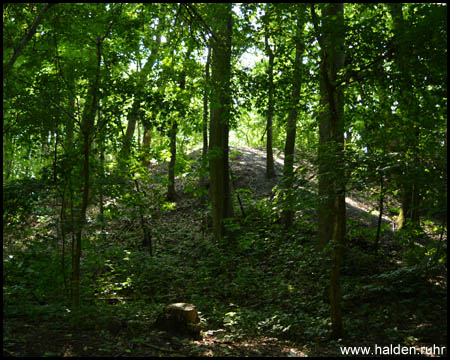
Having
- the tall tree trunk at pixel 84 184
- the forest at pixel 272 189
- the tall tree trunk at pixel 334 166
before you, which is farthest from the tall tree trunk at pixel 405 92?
the tall tree trunk at pixel 84 184

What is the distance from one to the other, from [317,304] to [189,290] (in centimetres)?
293

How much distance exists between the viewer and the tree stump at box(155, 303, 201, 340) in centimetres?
526

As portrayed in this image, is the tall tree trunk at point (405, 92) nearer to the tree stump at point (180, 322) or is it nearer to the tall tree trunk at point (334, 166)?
the tall tree trunk at point (334, 166)

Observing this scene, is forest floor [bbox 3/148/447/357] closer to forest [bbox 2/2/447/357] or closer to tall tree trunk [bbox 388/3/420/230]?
forest [bbox 2/2/447/357]

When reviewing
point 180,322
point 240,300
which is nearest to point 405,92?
point 180,322

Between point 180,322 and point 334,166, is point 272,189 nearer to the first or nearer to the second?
point 334,166

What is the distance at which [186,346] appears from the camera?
→ 188 inches

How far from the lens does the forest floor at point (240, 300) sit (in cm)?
462

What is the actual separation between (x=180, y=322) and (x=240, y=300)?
2.34 metres

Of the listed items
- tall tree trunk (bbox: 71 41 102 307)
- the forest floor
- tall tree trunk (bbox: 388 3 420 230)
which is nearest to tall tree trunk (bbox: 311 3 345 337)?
the forest floor

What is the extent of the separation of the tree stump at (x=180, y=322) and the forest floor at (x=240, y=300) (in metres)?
0.17

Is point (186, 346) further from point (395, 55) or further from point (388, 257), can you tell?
point (388, 257)

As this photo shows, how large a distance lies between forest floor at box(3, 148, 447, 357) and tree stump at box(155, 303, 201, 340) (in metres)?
0.17

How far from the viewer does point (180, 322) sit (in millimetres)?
5336
